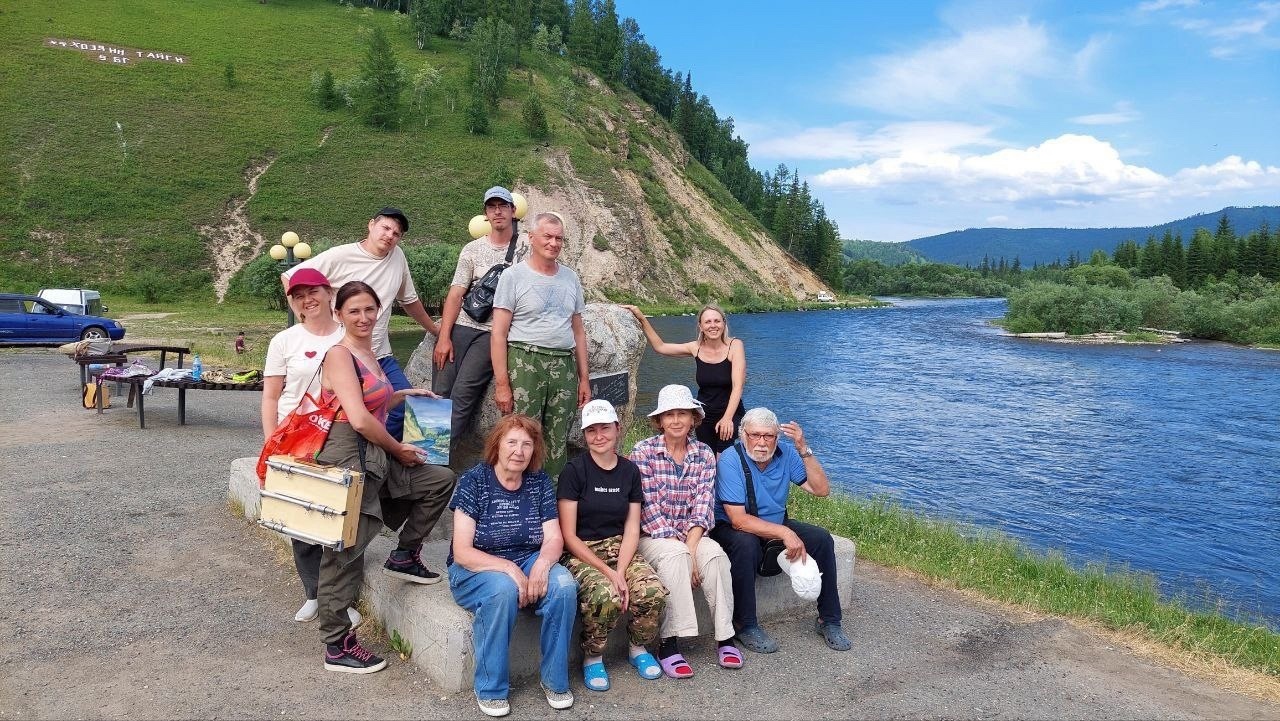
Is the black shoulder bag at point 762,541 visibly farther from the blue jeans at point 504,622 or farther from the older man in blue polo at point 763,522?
the blue jeans at point 504,622

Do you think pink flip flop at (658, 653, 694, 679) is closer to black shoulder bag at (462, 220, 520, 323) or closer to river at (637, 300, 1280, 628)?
black shoulder bag at (462, 220, 520, 323)

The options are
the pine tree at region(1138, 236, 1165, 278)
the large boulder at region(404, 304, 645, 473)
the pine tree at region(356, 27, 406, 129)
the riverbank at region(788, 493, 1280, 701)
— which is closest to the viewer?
the riverbank at region(788, 493, 1280, 701)

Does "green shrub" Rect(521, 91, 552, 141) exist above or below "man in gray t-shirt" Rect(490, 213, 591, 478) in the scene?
above

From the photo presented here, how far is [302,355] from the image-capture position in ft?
16.6

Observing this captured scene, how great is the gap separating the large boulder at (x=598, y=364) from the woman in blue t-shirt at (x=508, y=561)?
7.14ft

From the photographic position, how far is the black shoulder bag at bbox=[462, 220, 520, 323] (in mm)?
6082

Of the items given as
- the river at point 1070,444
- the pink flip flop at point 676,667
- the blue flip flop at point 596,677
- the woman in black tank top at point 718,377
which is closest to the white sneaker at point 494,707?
the blue flip flop at point 596,677

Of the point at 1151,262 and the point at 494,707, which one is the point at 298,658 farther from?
the point at 1151,262

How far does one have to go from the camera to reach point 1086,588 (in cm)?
827

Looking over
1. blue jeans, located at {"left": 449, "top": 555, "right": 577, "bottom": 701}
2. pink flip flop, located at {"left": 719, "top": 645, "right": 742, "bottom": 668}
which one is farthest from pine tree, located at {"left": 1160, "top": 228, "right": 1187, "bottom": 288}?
blue jeans, located at {"left": 449, "top": 555, "right": 577, "bottom": 701}

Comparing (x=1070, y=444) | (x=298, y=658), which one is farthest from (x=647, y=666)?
(x=1070, y=444)

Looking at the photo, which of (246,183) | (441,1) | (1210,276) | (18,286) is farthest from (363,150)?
(1210,276)

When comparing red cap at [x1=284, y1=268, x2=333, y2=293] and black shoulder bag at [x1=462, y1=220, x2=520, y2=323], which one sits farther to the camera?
black shoulder bag at [x1=462, y1=220, x2=520, y2=323]

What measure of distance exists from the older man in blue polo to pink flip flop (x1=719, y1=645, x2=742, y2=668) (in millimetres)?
282
